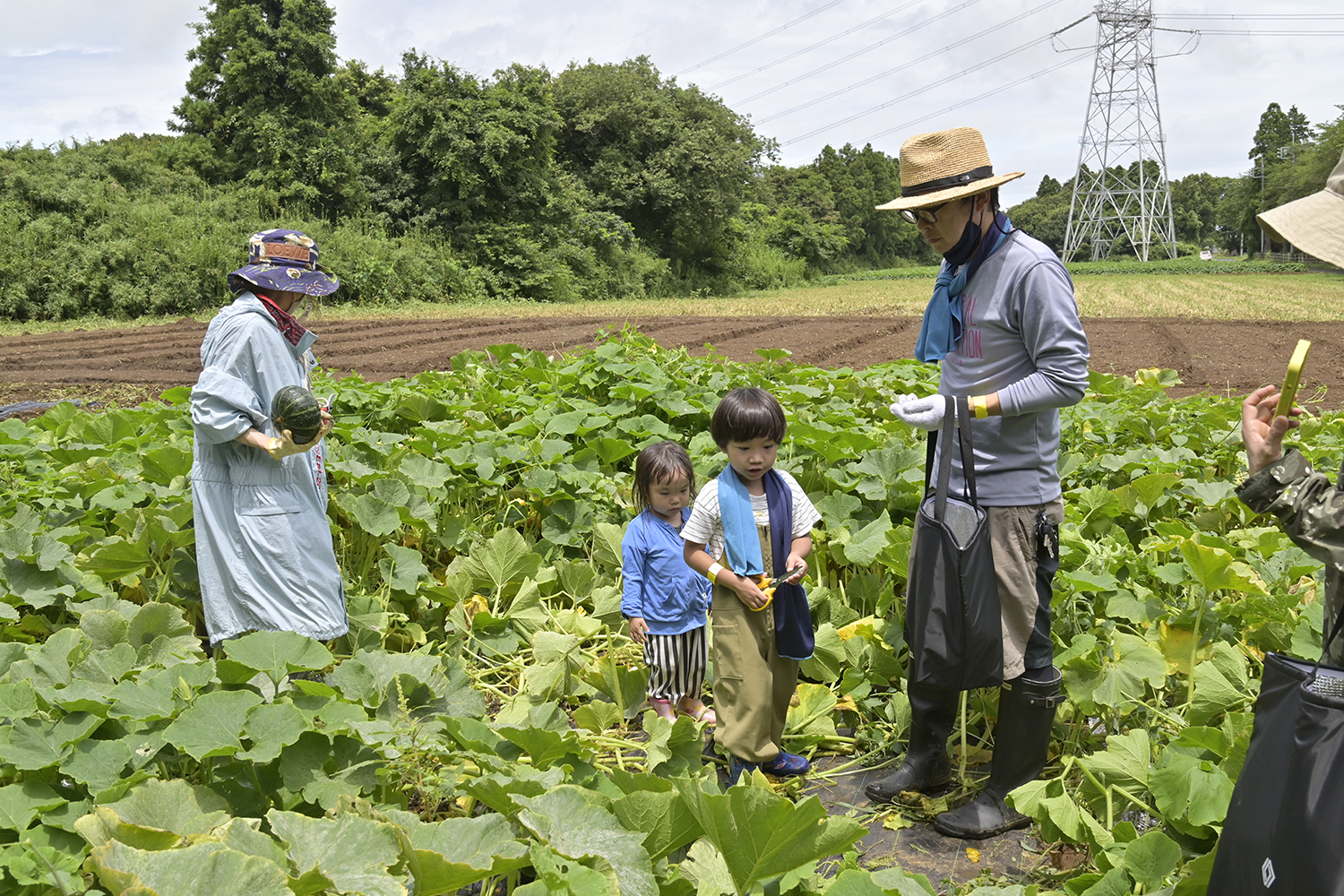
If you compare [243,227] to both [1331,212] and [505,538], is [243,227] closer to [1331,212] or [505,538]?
[505,538]

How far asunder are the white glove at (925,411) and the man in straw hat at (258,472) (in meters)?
1.57

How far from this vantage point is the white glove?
2244 mm

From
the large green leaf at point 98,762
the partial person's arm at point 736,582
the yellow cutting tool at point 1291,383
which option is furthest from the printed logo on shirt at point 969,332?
the large green leaf at point 98,762

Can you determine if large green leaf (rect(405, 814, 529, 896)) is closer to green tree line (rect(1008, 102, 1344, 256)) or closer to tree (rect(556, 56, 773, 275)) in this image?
green tree line (rect(1008, 102, 1344, 256))

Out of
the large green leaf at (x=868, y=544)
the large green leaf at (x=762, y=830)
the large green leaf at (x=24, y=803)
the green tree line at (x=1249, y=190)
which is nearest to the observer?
the large green leaf at (x=762, y=830)

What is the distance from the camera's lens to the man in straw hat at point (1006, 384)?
2195mm

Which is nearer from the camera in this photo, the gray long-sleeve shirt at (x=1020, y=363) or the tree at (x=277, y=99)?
the gray long-sleeve shirt at (x=1020, y=363)

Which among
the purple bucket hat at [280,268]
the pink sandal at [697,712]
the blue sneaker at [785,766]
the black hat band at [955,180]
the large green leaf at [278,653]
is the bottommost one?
the blue sneaker at [785,766]

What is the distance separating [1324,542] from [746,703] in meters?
1.40

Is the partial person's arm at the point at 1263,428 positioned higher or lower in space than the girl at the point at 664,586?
higher

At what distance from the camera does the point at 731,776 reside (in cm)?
254

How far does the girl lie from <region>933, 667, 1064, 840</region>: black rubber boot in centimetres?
81

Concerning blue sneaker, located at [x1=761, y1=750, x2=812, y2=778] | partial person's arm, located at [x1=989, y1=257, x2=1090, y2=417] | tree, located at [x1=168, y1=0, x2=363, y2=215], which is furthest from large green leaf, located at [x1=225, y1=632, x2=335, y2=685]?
tree, located at [x1=168, y1=0, x2=363, y2=215]

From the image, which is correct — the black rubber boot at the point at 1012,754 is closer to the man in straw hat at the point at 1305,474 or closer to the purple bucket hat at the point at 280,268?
the man in straw hat at the point at 1305,474
